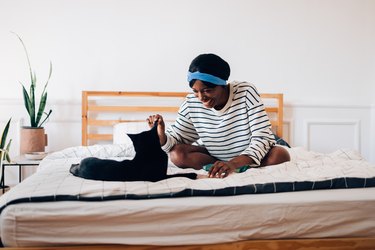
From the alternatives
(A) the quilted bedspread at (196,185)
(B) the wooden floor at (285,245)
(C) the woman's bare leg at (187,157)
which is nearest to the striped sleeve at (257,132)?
(A) the quilted bedspread at (196,185)

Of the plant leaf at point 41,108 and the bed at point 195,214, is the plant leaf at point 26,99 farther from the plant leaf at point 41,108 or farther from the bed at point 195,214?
the bed at point 195,214

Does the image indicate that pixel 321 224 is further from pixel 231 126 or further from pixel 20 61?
pixel 20 61

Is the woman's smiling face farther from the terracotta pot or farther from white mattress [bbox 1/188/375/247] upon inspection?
the terracotta pot

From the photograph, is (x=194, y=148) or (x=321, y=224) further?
(x=194, y=148)

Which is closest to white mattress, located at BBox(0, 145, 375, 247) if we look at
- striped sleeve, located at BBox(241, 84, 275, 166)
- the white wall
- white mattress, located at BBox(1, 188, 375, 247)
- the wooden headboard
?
white mattress, located at BBox(1, 188, 375, 247)

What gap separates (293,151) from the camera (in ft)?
8.68

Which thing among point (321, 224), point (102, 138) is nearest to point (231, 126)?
point (321, 224)

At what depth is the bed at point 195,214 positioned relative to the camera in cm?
125

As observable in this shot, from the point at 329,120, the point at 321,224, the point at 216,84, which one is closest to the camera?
the point at 321,224

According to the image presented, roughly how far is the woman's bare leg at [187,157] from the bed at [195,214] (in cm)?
55

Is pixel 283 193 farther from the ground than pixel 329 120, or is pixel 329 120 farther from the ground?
pixel 329 120

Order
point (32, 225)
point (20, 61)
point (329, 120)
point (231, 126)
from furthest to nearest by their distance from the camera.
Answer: point (329, 120), point (20, 61), point (231, 126), point (32, 225)

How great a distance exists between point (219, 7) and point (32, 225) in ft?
8.93

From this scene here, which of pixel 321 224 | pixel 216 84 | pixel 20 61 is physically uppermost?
pixel 20 61
